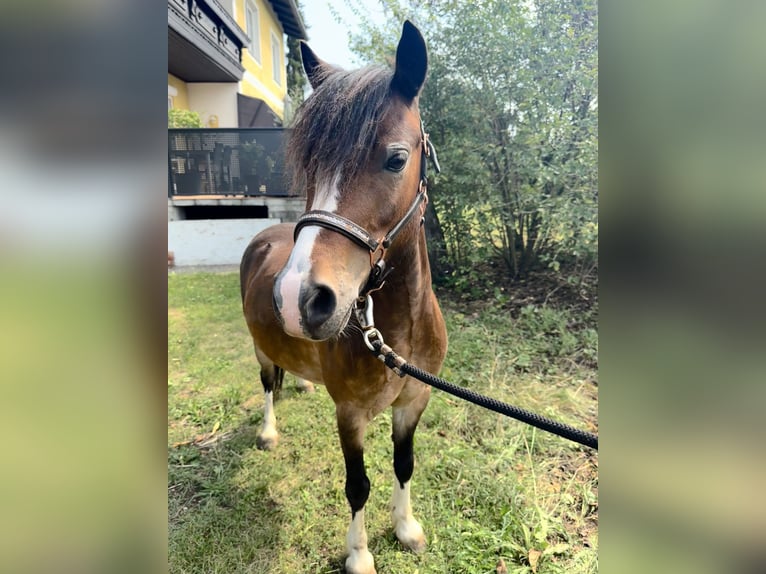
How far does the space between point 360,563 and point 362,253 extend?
172 cm

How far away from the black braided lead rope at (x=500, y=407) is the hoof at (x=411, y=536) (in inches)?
50.7

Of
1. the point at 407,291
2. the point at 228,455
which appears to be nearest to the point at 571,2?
the point at 407,291

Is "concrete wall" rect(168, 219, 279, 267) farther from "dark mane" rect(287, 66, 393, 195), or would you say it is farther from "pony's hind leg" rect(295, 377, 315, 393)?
"dark mane" rect(287, 66, 393, 195)

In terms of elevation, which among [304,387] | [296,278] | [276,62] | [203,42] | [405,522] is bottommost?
[304,387]

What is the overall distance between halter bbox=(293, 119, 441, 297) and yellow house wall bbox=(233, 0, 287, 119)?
39.4 ft

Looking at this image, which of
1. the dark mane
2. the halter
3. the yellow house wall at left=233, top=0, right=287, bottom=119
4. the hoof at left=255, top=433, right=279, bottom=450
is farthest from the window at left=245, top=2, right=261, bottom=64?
the halter

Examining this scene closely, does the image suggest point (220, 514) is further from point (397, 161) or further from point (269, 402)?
point (397, 161)

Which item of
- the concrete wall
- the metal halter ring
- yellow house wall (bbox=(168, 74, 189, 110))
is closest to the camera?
the metal halter ring

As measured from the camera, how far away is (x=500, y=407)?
3.65 ft

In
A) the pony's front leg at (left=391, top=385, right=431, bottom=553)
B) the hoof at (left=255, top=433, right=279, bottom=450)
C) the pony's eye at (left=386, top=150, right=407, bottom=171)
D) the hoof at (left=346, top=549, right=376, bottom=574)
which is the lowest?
the hoof at (left=255, top=433, right=279, bottom=450)

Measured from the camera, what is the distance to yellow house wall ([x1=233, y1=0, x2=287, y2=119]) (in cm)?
1166

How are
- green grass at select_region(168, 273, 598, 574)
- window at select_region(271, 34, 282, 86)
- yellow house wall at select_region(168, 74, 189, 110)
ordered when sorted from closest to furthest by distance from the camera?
green grass at select_region(168, 273, 598, 574)
yellow house wall at select_region(168, 74, 189, 110)
window at select_region(271, 34, 282, 86)

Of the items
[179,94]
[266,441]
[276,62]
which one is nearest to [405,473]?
[266,441]

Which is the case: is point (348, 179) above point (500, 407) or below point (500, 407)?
above
